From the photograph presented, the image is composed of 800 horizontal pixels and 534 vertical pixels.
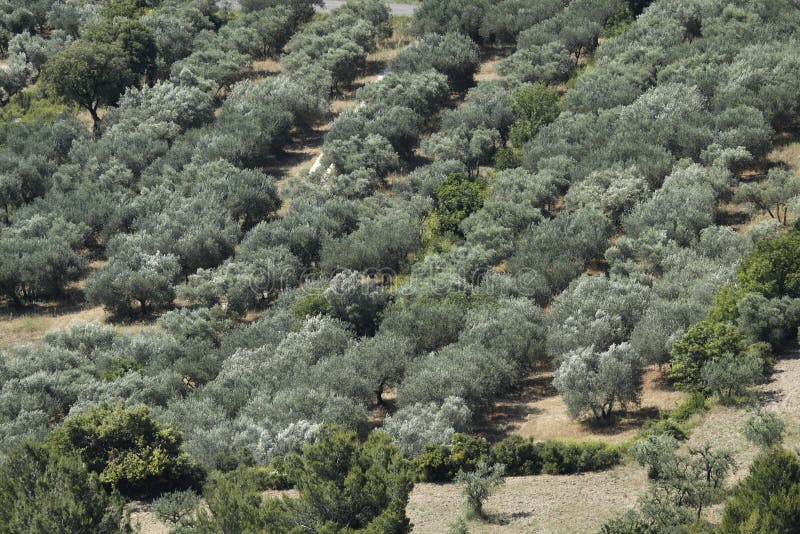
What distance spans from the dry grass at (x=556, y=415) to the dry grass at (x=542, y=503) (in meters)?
5.36

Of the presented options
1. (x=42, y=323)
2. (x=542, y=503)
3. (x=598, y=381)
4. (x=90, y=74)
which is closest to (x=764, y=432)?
(x=542, y=503)

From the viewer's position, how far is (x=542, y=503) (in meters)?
51.2

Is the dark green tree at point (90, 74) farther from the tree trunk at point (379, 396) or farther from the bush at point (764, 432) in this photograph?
the bush at point (764, 432)

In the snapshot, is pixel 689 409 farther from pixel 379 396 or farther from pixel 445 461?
pixel 379 396

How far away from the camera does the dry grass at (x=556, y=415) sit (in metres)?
59.2

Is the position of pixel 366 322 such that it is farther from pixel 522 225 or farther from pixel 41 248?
pixel 41 248

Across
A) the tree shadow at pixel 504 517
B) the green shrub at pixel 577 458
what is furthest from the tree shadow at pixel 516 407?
the tree shadow at pixel 504 517

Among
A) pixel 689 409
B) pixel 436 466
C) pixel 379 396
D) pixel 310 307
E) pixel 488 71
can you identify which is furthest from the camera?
pixel 488 71

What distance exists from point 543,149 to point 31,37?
55.7 metres

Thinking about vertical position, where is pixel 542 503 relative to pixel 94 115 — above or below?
below

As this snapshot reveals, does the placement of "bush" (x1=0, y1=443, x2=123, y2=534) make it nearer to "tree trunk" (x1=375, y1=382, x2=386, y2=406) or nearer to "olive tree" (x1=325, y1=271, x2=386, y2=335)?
"tree trunk" (x1=375, y1=382, x2=386, y2=406)

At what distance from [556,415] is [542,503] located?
11214mm

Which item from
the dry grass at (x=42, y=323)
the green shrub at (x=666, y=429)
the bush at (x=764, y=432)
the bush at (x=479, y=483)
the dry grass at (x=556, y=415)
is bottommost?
the dry grass at (x=42, y=323)

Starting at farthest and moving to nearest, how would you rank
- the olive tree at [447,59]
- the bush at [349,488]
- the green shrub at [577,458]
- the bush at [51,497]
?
the olive tree at [447,59] → the green shrub at [577,458] → the bush at [349,488] → the bush at [51,497]
